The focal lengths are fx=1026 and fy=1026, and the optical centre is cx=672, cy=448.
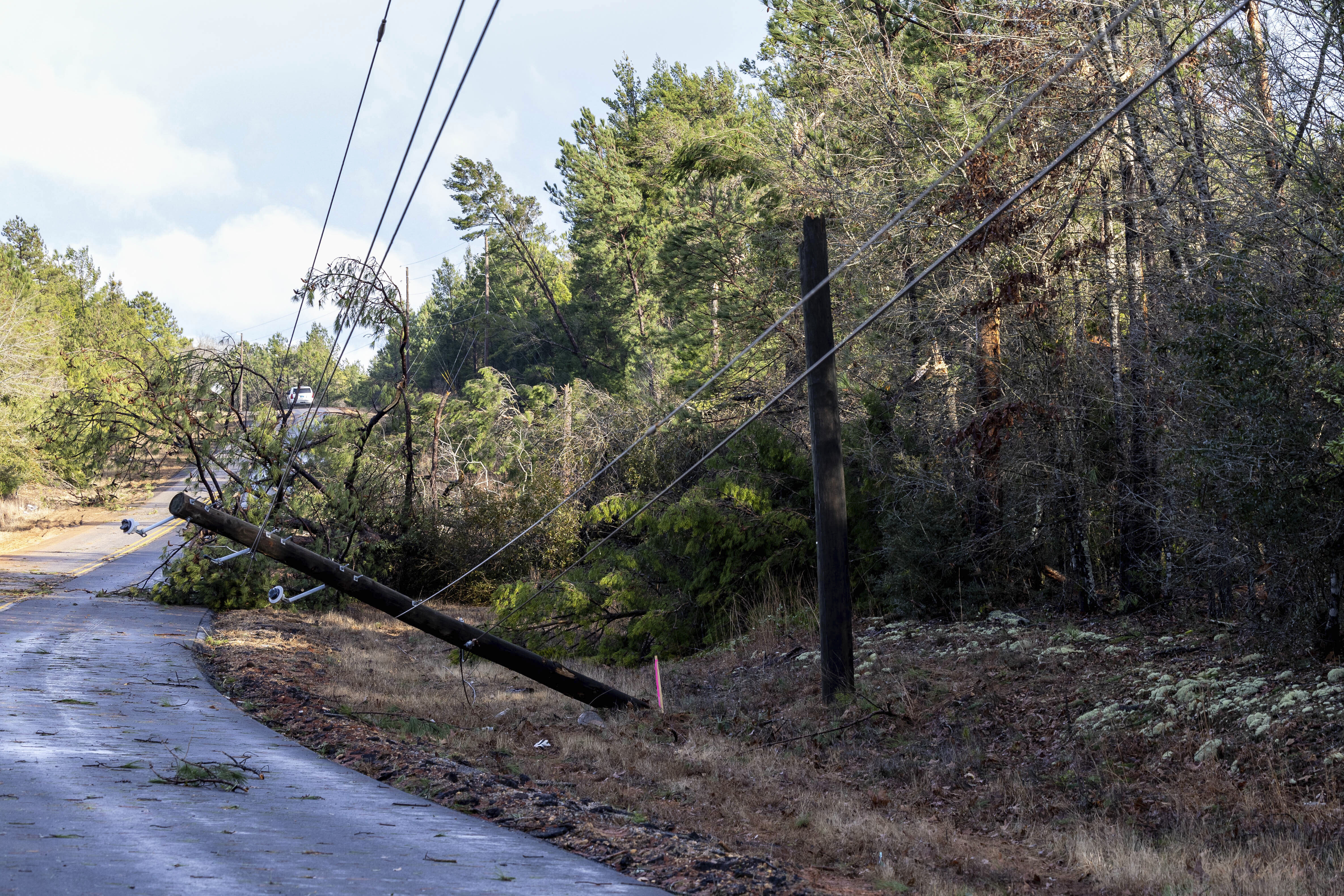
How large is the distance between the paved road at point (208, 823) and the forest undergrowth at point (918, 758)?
49 cm

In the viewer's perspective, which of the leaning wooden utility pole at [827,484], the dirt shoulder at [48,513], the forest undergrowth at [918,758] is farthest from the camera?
the dirt shoulder at [48,513]

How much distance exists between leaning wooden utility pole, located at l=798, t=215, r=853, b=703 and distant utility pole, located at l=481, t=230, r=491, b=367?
1658 inches

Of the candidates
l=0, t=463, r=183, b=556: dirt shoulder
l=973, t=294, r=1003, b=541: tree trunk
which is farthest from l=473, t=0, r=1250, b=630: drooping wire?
l=0, t=463, r=183, b=556: dirt shoulder

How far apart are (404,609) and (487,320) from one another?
1712 inches

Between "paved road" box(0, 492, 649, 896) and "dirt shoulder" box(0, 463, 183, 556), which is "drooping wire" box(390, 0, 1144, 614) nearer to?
"paved road" box(0, 492, 649, 896)

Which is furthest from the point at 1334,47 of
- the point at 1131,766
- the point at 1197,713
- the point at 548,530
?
the point at 548,530

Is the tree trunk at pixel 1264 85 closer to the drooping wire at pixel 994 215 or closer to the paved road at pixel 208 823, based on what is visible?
the drooping wire at pixel 994 215

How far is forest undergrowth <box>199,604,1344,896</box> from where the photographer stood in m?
6.77

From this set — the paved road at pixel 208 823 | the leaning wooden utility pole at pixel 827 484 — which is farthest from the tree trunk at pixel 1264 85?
the paved road at pixel 208 823

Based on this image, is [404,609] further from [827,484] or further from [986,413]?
[986,413]

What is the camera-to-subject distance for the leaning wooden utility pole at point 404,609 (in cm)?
1048

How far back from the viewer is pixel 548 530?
25.5 meters

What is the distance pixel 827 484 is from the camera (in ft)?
41.4

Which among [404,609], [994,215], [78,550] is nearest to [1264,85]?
[994,215]
